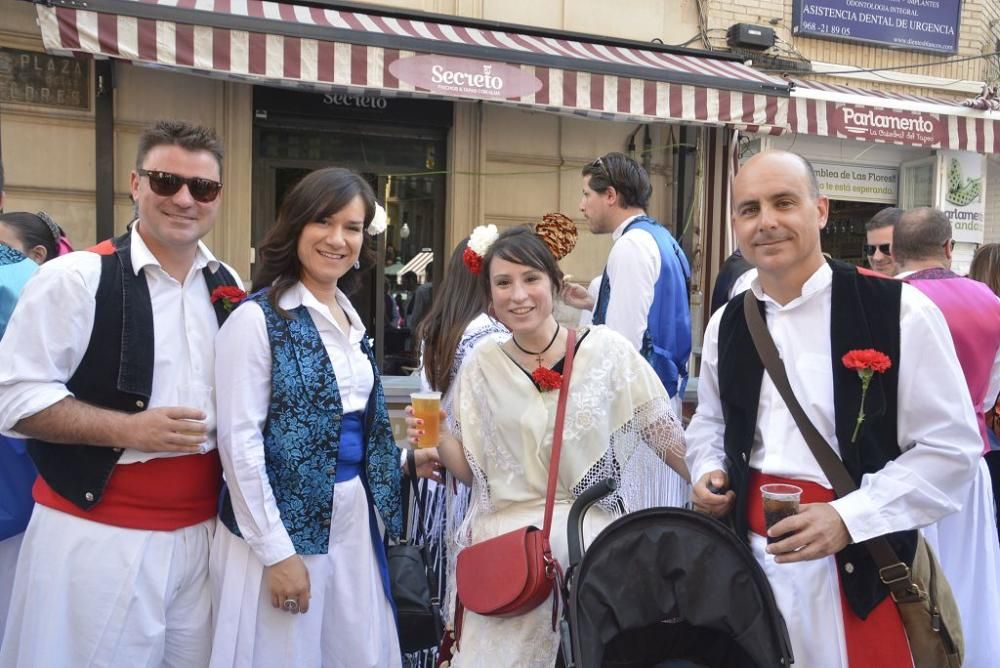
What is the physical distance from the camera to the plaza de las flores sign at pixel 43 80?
→ 693 centimetres

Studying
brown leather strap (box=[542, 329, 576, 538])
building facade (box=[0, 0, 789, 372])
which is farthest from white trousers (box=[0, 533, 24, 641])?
building facade (box=[0, 0, 789, 372])

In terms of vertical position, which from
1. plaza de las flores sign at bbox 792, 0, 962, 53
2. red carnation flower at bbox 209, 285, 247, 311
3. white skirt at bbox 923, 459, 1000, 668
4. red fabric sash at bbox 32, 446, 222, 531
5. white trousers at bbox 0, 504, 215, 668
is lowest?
white skirt at bbox 923, 459, 1000, 668

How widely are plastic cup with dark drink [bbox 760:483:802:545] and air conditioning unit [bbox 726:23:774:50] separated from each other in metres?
8.13

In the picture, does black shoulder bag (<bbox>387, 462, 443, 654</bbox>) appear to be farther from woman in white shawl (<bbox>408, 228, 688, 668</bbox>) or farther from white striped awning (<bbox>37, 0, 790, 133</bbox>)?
white striped awning (<bbox>37, 0, 790, 133</bbox>)

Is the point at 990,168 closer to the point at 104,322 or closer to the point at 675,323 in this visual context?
the point at 675,323

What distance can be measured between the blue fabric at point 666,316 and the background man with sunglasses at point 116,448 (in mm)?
2592

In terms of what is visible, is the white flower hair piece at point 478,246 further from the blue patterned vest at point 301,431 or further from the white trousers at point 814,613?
the white trousers at point 814,613

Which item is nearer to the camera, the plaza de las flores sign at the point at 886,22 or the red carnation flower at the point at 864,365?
the red carnation flower at the point at 864,365

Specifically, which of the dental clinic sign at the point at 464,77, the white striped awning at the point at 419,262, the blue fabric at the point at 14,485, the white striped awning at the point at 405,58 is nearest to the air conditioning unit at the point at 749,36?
the white striped awning at the point at 405,58

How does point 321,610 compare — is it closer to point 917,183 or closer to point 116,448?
point 116,448

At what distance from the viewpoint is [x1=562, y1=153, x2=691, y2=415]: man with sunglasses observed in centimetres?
428

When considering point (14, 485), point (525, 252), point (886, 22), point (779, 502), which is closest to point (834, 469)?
point (779, 502)

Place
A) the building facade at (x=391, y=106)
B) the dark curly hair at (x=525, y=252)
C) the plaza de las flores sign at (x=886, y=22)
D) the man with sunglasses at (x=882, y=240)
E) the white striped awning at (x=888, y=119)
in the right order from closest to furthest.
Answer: the dark curly hair at (x=525, y=252)
the man with sunglasses at (x=882, y=240)
the building facade at (x=391, y=106)
the white striped awning at (x=888, y=119)
the plaza de las flores sign at (x=886, y=22)

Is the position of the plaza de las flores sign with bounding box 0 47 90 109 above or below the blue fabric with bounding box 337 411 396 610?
above
